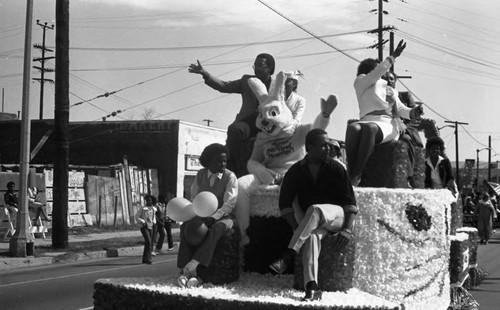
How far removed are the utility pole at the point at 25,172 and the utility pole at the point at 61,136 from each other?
112 centimetres

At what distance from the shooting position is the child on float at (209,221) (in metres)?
5.32

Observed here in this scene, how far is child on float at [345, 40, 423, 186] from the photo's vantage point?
6.29 m

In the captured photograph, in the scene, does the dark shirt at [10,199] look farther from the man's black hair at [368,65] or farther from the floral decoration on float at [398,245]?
the floral decoration on float at [398,245]

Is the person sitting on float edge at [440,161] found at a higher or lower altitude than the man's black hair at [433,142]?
lower

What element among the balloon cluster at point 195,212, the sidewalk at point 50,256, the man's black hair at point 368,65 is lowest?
the sidewalk at point 50,256

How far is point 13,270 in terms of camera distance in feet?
46.3

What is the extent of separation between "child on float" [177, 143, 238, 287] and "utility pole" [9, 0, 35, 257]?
11043mm

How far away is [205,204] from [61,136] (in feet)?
42.3

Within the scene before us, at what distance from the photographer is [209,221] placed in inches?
214

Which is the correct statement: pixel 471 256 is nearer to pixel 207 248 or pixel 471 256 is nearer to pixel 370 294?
pixel 370 294

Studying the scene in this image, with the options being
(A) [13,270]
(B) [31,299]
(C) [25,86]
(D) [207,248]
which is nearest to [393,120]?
(D) [207,248]

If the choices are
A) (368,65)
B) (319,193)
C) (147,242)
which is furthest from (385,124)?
(147,242)

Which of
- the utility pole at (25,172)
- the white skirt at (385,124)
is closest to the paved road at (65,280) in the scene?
the utility pole at (25,172)

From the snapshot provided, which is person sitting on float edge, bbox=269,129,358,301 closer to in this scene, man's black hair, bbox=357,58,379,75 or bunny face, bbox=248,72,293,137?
bunny face, bbox=248,72,293,137
